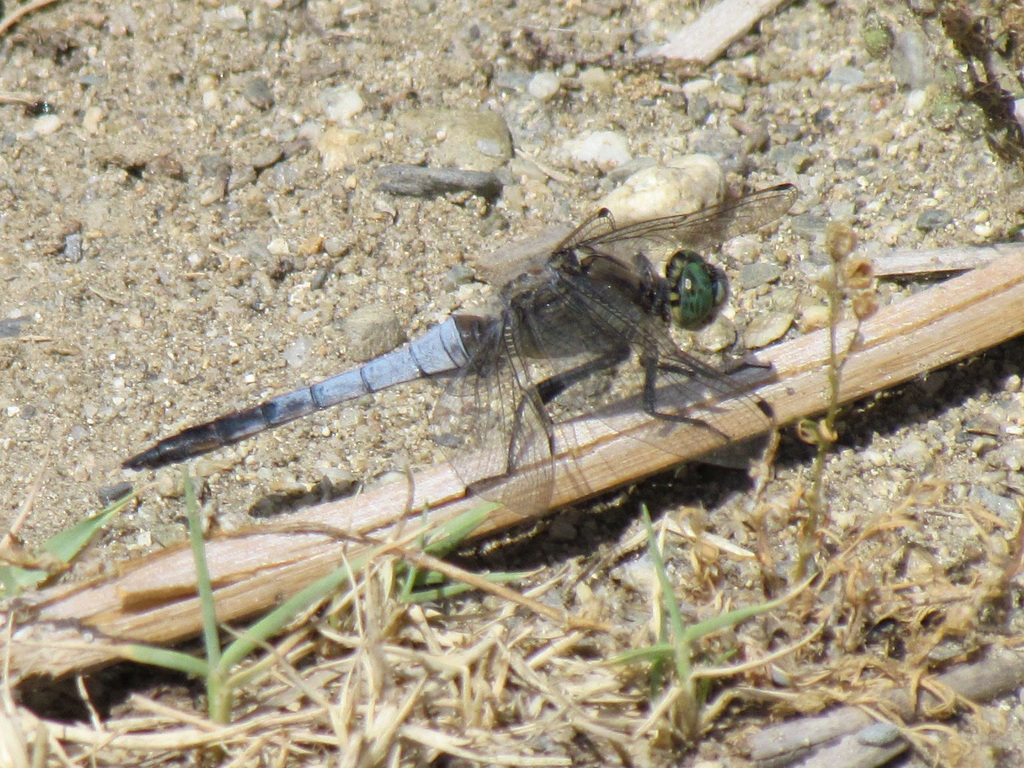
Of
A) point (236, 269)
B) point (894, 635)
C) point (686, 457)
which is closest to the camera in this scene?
point (894, 635)

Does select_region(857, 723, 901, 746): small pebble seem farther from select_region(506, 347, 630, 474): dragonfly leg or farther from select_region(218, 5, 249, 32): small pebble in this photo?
select_region(218, 5, 249, 32): small pebble

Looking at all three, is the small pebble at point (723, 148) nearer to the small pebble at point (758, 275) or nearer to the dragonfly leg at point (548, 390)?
the small pebble at point (758, 275)

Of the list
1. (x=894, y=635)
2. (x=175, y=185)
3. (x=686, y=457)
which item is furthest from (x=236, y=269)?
(x=894, y=635)

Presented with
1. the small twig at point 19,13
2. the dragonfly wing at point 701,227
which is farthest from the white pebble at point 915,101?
the small twig at point 19,13

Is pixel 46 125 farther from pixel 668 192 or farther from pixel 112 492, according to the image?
pixel 668 192

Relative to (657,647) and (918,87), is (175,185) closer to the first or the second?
(657,647)

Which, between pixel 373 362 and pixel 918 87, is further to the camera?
pixel 918 87

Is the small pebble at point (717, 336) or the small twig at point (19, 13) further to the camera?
the small twig at point (19, 13)

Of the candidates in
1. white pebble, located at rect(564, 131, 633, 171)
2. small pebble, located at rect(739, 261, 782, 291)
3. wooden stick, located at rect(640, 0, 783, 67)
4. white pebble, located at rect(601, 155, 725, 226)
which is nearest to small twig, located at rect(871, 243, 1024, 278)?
small pebble, located at rect(739, 261, 782, 291)
